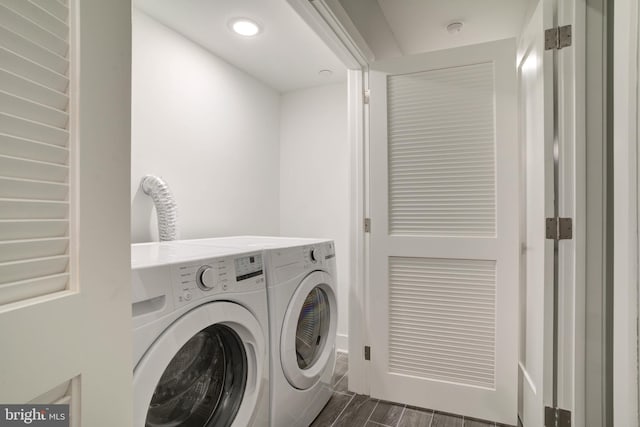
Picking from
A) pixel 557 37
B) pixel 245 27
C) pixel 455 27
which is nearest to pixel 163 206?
pixel 245 27

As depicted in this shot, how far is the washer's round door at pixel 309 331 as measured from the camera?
4.36 ft

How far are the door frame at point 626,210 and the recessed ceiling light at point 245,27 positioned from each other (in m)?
1.64

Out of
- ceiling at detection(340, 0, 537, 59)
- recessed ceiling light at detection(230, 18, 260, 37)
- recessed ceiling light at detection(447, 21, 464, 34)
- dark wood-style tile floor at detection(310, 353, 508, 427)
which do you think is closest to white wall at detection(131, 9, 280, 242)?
recessed ceiling light at detection(230, 18, 260, 37)

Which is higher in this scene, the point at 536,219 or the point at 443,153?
the point at 443,153

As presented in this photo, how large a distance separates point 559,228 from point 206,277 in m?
1.29

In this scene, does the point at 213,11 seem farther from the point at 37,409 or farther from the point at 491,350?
the point at 491,350

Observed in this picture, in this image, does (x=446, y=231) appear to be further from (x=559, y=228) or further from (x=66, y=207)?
(x=66, y=207)

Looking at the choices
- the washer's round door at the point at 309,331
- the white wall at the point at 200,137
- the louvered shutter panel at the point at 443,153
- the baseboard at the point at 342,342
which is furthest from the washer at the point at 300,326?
the baseboard at the point at 342,342

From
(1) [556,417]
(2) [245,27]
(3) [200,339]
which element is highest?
(2) [245,27]

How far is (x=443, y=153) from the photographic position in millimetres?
1692

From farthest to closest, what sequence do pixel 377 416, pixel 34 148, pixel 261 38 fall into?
pixel 261 38
pixel 377 416
pixel 34 148

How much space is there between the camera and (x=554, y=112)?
1.23m

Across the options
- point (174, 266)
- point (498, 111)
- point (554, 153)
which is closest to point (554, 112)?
point (554, 153)

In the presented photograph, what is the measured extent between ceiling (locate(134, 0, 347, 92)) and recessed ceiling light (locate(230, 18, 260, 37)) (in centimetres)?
4
